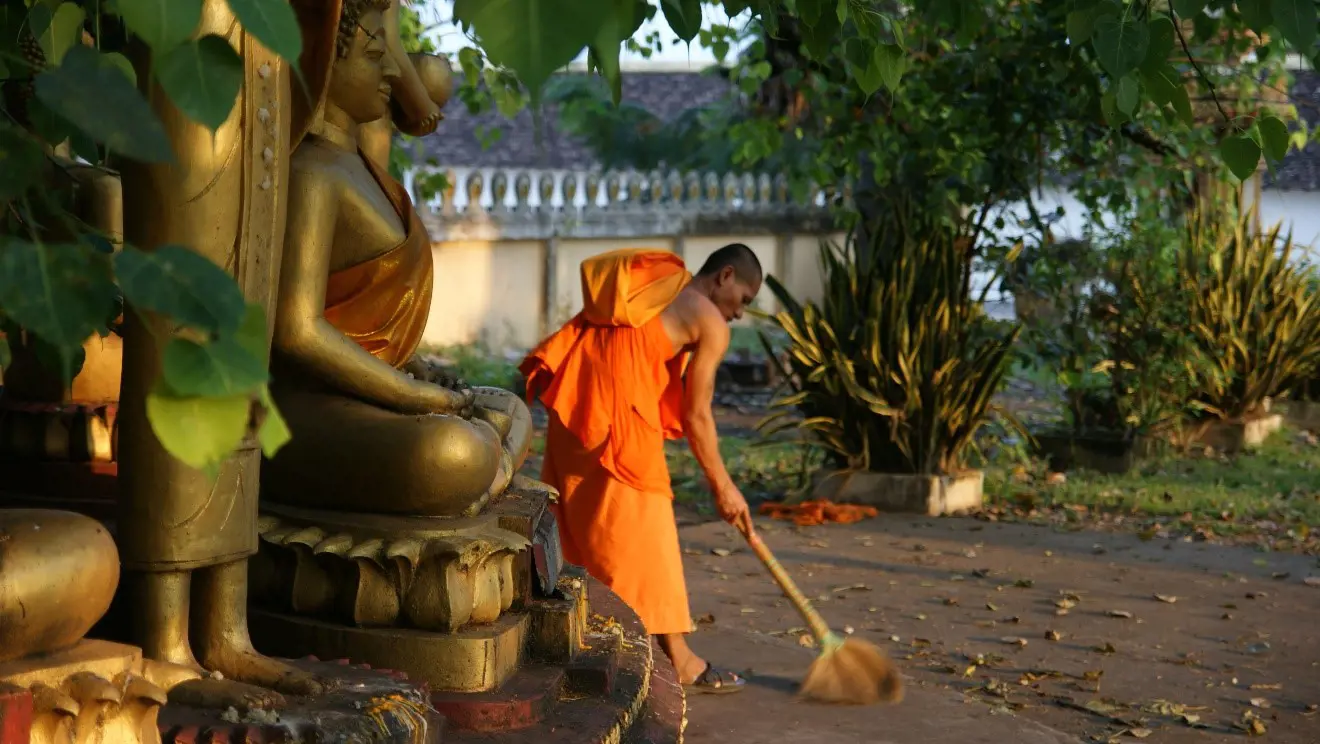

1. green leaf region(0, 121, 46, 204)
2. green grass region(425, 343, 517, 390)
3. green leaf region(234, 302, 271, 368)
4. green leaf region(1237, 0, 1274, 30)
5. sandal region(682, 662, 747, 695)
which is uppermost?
green leaf region(1237, 0, 1274, 30)

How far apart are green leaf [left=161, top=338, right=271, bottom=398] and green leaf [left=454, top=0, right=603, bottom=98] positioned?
286mm

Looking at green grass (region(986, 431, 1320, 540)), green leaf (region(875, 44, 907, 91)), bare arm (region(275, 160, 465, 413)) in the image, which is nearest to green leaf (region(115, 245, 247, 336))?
bare arm (region(275, 160, 465, 413))

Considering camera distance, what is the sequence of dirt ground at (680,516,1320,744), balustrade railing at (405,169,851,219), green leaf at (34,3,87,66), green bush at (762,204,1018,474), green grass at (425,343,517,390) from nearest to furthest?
1. green leaf at (34,3,87,66)
2. dirt ground at (680,516,1320,744)
3. green bush at (762,204,1018,474)
4. green grass at (425,343,517,390)
5. balustrade railing at (405,169,851,219)

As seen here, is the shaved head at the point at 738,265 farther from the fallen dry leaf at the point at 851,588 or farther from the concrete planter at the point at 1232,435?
the concrete planter at the point at 1232,435

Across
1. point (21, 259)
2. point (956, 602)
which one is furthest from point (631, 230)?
point (21, 259)

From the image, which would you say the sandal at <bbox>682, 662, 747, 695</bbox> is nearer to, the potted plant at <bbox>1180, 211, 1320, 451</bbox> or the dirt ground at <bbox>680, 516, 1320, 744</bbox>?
the dirt ground at <bbox>680, 516, 1320, 744</bbox>

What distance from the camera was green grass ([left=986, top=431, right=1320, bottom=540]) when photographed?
860cm

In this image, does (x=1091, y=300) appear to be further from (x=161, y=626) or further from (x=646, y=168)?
(x=646, y=168)

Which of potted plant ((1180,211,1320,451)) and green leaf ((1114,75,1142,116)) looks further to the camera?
potted plant ((1180,211,1320,451))

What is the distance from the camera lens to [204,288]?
1.04 meters

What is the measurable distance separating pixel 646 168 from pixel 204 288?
19.5m

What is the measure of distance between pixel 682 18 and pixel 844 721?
2.51 m

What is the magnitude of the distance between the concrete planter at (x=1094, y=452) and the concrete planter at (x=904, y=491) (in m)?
1.82

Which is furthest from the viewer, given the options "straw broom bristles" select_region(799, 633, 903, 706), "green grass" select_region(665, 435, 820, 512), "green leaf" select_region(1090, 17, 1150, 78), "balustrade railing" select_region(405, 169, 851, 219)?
"balustrade railing" select_region(405, 169, 851, 219)
